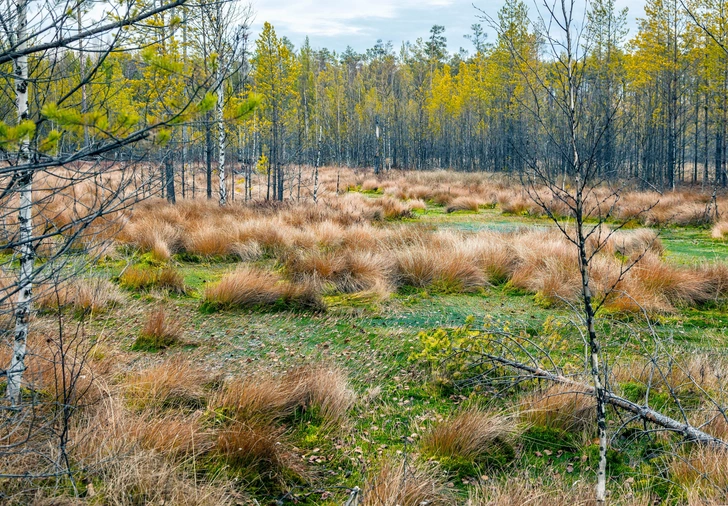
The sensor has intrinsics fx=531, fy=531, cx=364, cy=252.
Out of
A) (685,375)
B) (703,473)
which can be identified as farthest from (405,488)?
(685,375)

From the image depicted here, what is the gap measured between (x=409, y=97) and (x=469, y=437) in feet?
172

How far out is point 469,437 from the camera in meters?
3.52

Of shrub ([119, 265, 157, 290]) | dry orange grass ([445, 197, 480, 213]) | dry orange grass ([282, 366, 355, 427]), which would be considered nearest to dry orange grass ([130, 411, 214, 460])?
dry orange grass ([282, 366, 355, 427])

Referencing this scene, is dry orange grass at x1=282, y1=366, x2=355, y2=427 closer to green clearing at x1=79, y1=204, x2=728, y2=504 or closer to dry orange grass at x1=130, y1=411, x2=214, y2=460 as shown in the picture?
green clearing at x1=79, y1=204, x2=728, y2=504

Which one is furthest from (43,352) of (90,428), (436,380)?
(436,380)

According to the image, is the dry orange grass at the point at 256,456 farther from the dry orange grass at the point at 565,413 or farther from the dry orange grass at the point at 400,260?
the dry orange grass at the point at 400,260

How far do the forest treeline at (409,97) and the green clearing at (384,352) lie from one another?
6.03 feet

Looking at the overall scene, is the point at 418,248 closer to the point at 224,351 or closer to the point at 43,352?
the point at 224,351

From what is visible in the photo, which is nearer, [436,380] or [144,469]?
[144,469]

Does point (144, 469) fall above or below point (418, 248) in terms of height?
below

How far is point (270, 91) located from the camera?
747 inches

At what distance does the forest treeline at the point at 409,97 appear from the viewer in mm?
2664

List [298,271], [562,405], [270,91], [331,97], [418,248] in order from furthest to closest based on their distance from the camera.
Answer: [331,97], [270,91], [418,248], [298,271], [562,405]

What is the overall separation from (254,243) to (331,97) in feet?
135
